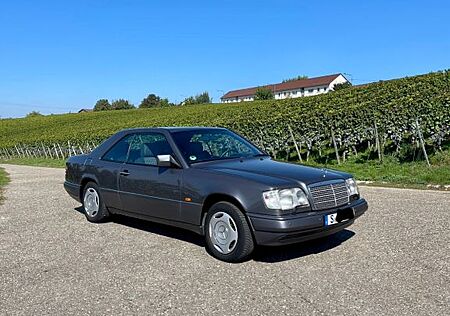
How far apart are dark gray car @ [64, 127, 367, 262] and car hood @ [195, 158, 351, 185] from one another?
0.04 ft

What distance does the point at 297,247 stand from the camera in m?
5.18

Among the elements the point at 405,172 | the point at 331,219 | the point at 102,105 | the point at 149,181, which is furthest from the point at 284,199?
the point at 102,105

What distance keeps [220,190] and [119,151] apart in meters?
2.39

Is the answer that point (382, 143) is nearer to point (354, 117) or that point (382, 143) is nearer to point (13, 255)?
point (354, 117)

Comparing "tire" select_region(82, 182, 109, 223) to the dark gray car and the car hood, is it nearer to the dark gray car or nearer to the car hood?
the dark gray car

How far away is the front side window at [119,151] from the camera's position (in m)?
6.36

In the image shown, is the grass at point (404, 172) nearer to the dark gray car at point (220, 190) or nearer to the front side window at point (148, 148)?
the dark gray car at point (220, 190)

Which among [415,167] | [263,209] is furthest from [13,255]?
[415,167]

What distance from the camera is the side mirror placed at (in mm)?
5238

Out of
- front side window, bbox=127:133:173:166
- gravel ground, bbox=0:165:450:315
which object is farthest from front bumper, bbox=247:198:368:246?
front side window, bbox=127:133:173:166

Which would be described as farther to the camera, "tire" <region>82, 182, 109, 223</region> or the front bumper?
"tire" <region>82, 182, 109, 223</region>

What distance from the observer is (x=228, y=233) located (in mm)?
4684

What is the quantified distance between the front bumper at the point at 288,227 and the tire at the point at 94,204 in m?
3.05

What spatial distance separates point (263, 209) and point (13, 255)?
3.14m
